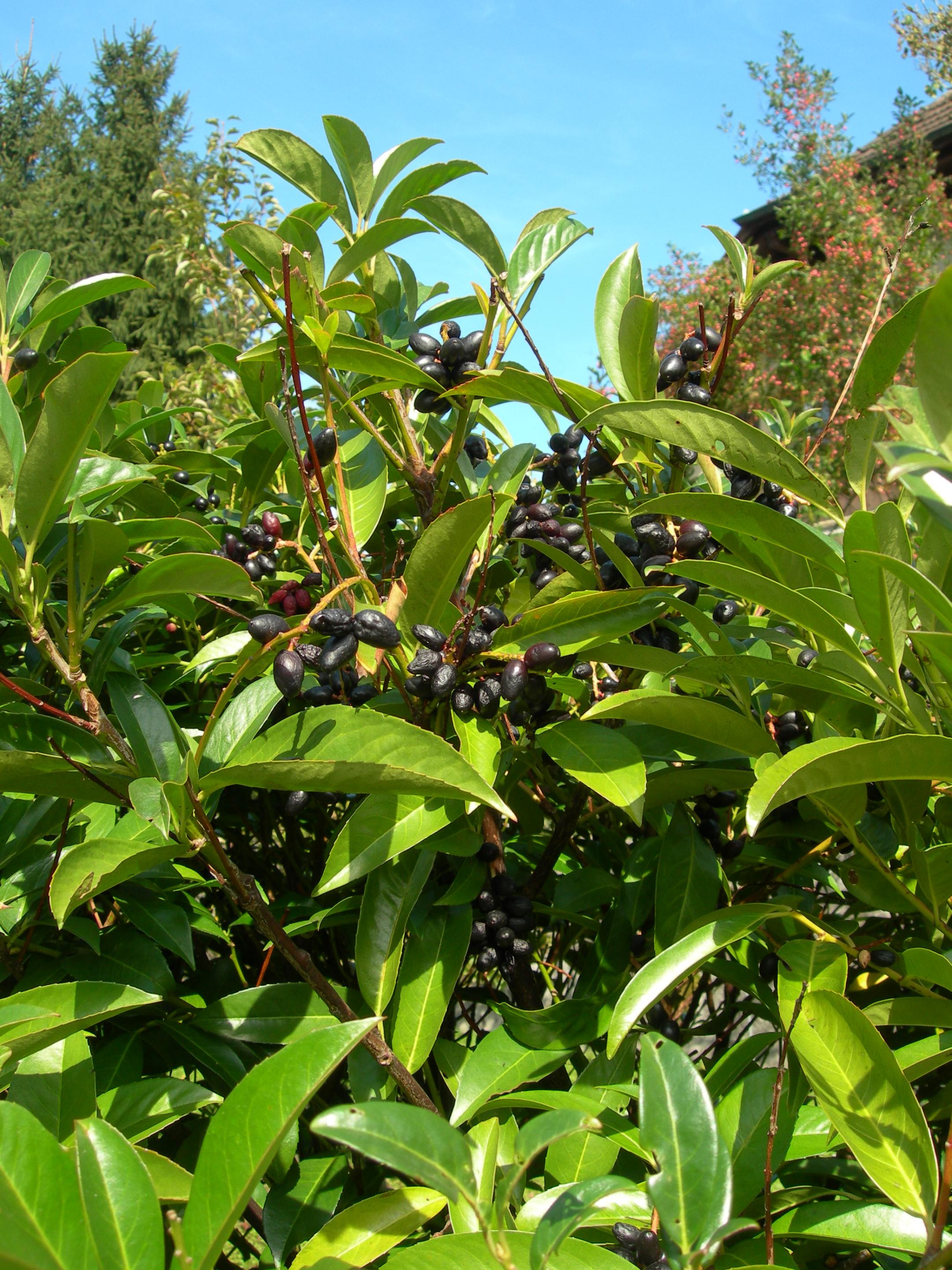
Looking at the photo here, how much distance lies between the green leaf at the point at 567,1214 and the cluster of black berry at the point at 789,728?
0.57m

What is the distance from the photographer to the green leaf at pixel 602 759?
2.85ft

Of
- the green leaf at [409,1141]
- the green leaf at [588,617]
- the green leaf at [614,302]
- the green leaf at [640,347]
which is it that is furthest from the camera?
the green leaf at [614,302]

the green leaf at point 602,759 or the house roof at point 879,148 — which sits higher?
the house roof at point 879,148

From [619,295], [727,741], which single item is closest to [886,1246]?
[727,741]

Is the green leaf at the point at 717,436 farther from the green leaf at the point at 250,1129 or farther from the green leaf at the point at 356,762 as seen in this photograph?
the green leaf at the point at 250,1129

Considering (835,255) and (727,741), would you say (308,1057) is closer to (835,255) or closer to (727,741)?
(727,741)

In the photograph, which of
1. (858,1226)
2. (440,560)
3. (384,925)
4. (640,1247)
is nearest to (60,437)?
(440,560)

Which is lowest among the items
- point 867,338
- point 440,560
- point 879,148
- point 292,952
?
point 292,952

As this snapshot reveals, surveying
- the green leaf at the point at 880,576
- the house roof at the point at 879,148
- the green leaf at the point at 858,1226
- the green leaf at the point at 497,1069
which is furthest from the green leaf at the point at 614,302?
the house roof at the point at 879,148

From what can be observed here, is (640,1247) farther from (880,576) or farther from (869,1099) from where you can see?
(880,576)

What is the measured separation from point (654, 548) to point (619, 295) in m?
0.39

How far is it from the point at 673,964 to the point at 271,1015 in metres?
0.46

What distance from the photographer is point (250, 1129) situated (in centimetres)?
65

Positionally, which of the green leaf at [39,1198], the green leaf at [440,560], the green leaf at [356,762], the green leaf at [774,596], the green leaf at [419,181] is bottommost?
the green leaf at [39,1198]
